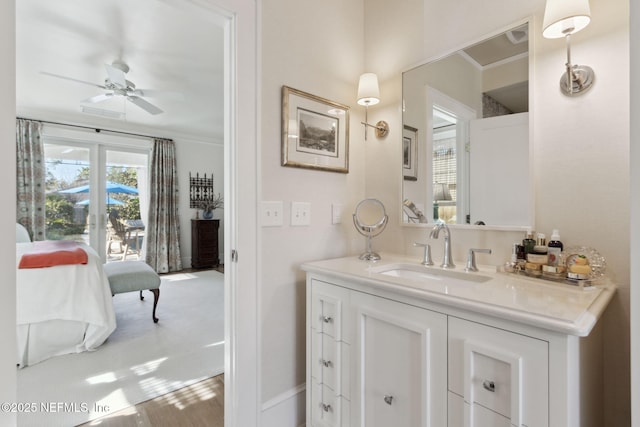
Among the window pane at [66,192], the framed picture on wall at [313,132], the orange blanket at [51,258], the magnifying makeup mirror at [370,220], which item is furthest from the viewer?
the window pane at [66,192]

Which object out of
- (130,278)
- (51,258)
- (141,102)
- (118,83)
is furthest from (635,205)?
(141,102)

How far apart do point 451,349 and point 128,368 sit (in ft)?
7.54

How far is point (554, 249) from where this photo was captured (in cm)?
118

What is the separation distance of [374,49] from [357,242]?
129 cm

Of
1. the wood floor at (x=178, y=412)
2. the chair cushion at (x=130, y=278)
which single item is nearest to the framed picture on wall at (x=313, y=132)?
the wood floor at (x=178, y=412)

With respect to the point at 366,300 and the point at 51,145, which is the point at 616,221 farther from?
the point at 51,145

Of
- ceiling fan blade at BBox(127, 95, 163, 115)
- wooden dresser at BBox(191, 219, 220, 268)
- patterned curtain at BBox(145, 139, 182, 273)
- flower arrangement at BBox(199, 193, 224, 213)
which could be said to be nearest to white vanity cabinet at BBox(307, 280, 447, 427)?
ceiling fan blade at BBox(127, 95, 163, 115)

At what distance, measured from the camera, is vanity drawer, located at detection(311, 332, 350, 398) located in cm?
133

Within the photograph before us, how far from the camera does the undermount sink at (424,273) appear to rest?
1.33 meters

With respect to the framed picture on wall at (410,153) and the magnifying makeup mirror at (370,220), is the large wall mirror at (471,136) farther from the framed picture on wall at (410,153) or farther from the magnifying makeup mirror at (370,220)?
the magnifying makeup mirror at (370,220)

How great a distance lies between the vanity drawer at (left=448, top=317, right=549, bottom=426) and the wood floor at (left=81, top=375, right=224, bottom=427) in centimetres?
140

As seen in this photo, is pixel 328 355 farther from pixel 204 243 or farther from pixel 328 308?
pixel 204 243

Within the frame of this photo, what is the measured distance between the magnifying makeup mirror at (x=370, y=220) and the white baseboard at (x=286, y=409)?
84cm

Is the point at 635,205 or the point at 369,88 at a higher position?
the point at 369,88
